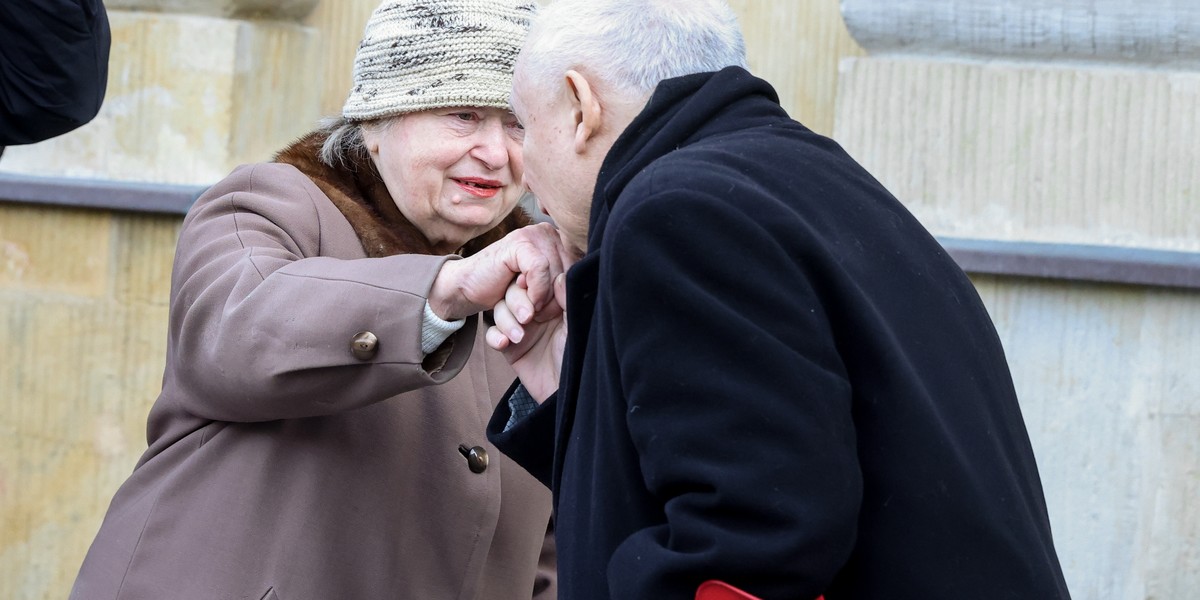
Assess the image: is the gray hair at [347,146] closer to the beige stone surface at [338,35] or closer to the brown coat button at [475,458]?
the brown coat button at [475,458]

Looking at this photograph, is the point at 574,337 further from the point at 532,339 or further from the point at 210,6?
the point at 210,6

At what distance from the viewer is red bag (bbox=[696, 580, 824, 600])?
1.46 meters

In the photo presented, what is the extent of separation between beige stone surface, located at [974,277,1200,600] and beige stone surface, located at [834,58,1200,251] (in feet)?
0.53

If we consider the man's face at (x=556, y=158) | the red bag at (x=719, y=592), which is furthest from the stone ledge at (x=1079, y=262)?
the red bag at (x=719, y=592)

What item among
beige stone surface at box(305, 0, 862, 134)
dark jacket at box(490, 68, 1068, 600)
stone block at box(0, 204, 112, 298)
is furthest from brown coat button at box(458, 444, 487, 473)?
stone block at box(0, 204, 112, 298)

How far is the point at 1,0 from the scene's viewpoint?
2885 millimetres

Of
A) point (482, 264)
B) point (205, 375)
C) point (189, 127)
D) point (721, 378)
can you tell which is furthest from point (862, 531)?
point (189, 127)

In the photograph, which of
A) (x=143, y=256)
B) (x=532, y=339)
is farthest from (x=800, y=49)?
(x=532, y=339)

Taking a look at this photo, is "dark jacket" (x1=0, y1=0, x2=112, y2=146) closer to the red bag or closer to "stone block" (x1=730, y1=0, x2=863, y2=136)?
"stone block" (x1=730, y1=0, x2=863, y2=136)

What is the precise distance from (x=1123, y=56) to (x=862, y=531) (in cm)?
242

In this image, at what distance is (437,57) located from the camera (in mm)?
2551

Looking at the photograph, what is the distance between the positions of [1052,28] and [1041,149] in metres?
0.30

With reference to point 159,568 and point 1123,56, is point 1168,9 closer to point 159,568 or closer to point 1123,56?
point 1123,56

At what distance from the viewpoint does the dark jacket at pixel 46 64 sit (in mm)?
2900
